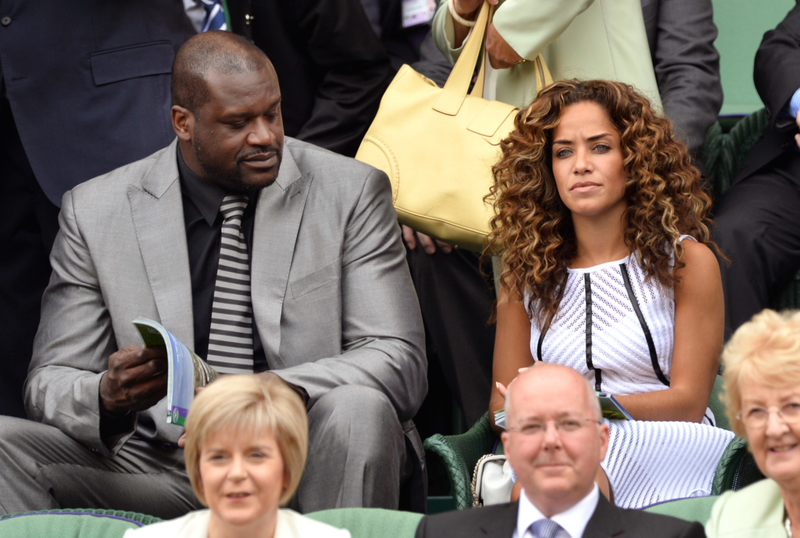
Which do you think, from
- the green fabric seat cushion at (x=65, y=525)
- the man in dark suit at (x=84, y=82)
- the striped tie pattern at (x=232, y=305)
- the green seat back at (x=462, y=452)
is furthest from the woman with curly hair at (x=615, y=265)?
the man in dark suit at (x=84, y=82)

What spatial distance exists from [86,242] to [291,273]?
2.07 ft

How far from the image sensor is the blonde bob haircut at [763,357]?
1916 mm

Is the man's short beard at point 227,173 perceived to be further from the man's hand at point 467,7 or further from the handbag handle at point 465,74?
the man's hand at point 467,7

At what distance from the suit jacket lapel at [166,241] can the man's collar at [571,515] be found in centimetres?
131

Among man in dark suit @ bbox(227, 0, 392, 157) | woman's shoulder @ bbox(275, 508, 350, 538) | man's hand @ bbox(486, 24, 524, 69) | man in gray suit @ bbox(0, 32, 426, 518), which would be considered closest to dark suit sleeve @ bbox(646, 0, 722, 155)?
man's hand @ bbox(486, 24, 524, 69)

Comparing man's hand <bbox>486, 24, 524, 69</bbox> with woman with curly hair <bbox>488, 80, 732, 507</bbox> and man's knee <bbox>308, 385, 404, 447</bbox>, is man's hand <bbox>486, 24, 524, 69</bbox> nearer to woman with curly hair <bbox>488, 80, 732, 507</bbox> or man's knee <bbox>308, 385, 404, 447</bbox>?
woman with curly hair <bbox>488, 80, 732, 507</bbox>

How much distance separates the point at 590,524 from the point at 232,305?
143cm

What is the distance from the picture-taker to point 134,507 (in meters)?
2.85

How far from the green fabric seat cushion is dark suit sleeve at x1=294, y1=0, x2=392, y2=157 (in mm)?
1894

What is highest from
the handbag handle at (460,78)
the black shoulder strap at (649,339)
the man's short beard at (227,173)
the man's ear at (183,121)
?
the handbag handle at (460,78)

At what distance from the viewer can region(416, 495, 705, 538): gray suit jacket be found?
1.90 m

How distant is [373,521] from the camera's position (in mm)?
2201

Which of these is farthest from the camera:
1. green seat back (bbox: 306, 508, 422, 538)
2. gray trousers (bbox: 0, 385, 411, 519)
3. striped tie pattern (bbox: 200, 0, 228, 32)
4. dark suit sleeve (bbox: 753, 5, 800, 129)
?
striped tie pattern (bbox: 200, 0, 228, 32)

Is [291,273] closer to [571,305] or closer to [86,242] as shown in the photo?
[86,242]
